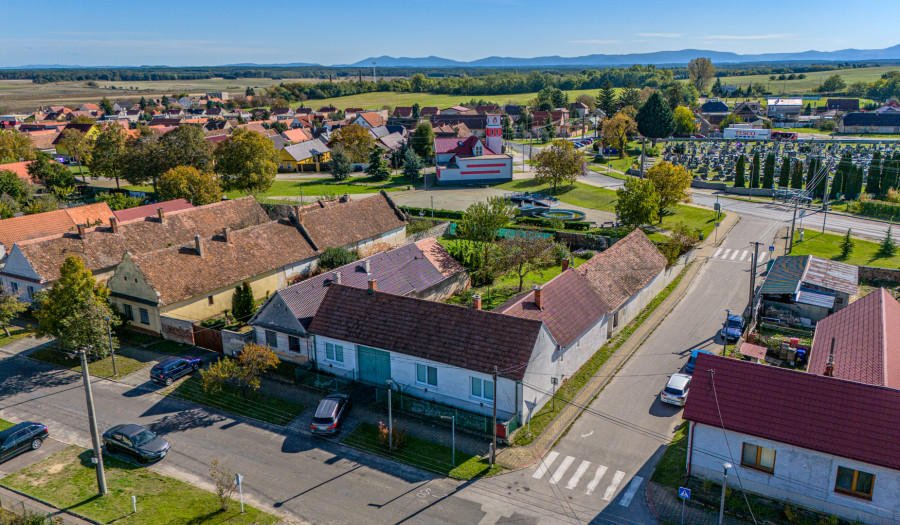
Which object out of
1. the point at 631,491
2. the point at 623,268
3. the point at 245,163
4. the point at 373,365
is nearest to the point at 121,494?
the point at 373,365

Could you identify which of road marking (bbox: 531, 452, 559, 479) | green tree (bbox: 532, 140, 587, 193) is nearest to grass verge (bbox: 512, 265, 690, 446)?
road marking (bbox: 531, 452, 559, 479)

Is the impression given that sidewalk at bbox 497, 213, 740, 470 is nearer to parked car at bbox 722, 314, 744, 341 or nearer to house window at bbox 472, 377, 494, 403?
house window at bbox 472, 377, 494, 403

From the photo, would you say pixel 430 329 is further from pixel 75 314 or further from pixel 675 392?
pixel 75 314

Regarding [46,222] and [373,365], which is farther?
[46,222]

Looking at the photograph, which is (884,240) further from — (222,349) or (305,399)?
(222,349)

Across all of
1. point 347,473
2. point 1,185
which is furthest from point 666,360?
point 1,185

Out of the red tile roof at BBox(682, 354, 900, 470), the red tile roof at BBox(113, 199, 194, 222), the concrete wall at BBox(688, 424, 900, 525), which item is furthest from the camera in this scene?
the red tile roof at BBox(113, 199, 194, 222)
